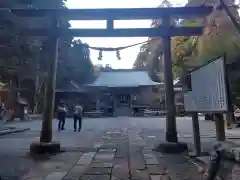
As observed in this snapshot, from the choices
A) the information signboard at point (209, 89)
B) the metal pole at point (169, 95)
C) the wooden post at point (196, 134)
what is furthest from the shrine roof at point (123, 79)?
the information signboard at point (209, 89)

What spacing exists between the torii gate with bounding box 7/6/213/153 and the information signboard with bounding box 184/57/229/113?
1965mm

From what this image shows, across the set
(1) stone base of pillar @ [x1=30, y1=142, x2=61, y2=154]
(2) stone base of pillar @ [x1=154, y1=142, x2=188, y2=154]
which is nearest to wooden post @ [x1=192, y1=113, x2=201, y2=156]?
(2) stone base of pillar @ [x1=154, y1=142, x2=188, y2=154]

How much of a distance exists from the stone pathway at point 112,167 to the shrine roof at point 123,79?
31264mm

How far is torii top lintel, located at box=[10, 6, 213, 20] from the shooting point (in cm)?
905

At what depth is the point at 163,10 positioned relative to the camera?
917 centimetres

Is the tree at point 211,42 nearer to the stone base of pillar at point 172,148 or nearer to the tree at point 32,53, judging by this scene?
the stone base of pillar at point 172,148

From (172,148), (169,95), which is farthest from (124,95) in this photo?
(172,148)

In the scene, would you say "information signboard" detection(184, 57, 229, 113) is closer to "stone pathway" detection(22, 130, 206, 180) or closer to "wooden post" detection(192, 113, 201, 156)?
"wooden post" detection(192, 113, 201, 156)

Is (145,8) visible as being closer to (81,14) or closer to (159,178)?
(81,14)

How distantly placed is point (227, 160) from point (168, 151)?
3.77 metres

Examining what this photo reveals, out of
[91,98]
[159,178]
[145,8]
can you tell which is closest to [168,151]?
[159,178]

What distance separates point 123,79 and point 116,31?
33.9 metres

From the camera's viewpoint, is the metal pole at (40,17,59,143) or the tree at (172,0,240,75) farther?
the tree at (172,0,240,75)

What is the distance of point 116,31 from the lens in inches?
370
